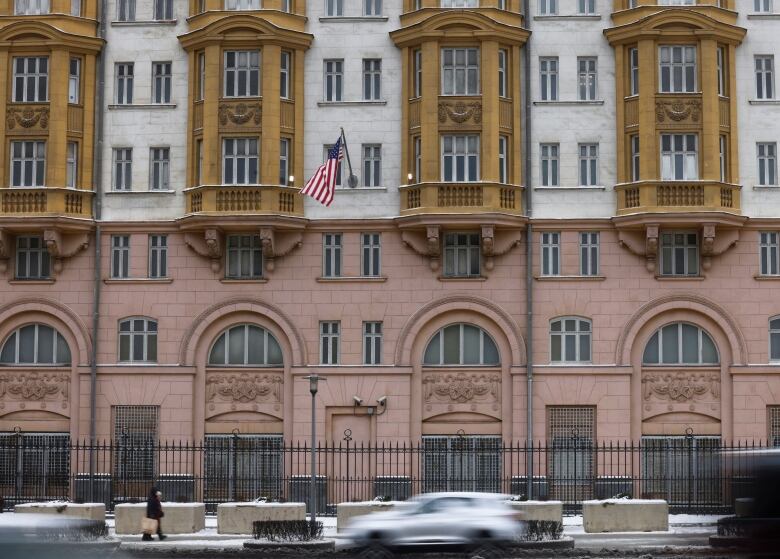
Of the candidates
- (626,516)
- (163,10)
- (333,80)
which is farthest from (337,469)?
(163,10)

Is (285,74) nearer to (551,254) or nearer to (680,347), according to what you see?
(551,254)

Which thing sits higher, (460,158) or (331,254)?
(460,158)

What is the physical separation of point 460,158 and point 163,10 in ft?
40.0

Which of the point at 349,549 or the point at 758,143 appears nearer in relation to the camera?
the point at 349,549

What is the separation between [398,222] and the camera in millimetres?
50188

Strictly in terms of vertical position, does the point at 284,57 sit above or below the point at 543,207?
above

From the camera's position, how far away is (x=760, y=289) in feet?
163

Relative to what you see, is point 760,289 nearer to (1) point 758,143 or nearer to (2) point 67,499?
(1) point 758,143

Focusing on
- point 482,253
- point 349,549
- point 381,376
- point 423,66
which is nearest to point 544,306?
point 482,253

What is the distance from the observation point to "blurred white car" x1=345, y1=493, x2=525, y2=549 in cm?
3275

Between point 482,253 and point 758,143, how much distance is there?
34.2 ft

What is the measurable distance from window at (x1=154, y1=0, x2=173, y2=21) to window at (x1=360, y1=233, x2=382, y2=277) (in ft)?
35.3

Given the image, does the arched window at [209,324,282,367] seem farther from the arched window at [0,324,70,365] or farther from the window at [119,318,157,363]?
the arched window at [0,324,70,365]

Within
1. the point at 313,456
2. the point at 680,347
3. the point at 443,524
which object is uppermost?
the point at 680,347
